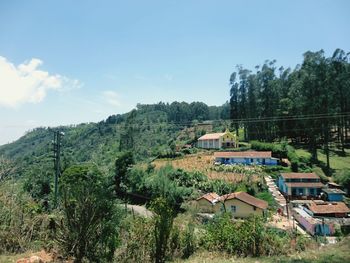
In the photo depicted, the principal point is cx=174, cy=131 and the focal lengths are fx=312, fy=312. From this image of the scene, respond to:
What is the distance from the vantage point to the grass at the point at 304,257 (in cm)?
680

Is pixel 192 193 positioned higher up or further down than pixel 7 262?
further down

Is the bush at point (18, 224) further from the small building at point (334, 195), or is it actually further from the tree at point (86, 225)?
the small building at point (334, 195)

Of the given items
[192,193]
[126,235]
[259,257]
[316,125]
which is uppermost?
[316,125]

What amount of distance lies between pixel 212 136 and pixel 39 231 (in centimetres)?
4631

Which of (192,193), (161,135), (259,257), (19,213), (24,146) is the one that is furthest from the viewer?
(24,146)

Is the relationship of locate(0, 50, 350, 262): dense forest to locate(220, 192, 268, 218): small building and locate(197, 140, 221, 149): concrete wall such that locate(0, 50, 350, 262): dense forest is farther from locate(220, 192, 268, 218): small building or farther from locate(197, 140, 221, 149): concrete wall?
locate(197, 140, 221, 149): concrete wall

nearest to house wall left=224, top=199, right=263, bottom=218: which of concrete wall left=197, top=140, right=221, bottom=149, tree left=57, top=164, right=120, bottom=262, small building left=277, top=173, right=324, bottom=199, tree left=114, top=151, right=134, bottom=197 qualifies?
small building left=277, top=173, right=324, bottom=199

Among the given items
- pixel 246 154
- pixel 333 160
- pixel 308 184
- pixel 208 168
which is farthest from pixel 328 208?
pixel 246 154

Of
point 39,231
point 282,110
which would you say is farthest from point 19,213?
point 282,110

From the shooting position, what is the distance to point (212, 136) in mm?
53656

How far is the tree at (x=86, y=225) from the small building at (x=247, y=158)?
105 feet

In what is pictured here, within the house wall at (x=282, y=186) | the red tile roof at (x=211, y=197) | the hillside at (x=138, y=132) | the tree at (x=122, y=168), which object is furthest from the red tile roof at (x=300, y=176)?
the hillside at (x=138, y=132)

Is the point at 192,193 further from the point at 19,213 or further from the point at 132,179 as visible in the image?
the point at 19,213

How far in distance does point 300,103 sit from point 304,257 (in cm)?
3316
